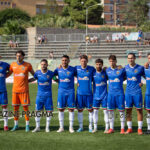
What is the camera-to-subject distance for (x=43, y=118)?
35.8ft

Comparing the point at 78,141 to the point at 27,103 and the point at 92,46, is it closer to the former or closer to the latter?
the point at 27,103

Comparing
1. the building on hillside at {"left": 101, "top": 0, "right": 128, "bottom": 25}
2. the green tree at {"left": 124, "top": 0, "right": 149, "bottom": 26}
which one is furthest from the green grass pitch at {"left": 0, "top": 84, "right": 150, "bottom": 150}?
the building on hillside at {"left": 101, "top": 0, "right": 128, "bottom": 25}

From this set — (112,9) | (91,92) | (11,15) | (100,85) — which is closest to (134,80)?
(100,85)

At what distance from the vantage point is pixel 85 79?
9.04m

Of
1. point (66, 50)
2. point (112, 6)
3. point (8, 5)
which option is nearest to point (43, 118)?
point (66, 50)

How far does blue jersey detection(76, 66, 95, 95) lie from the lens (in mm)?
9000

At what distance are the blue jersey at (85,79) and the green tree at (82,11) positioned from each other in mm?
59533

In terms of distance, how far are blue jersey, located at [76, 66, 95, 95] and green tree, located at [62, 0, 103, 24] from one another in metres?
59.5

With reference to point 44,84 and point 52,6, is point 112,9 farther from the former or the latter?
point 44,84

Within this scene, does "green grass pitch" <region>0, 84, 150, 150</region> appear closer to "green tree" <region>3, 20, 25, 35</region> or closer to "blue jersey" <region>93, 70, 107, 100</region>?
"blue jersey" <region>93, 70, 107, 100</region>

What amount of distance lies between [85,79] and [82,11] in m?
61.4

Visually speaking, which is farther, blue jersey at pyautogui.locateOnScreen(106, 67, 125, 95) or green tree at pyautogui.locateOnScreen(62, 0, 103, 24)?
green tree at pyautogui.locateOnScreen(62, 0, 103, 24)

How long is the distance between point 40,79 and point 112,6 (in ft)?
308

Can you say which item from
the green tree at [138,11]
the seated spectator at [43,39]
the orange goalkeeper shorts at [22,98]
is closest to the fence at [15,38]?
the seated spectator at [43,39]
